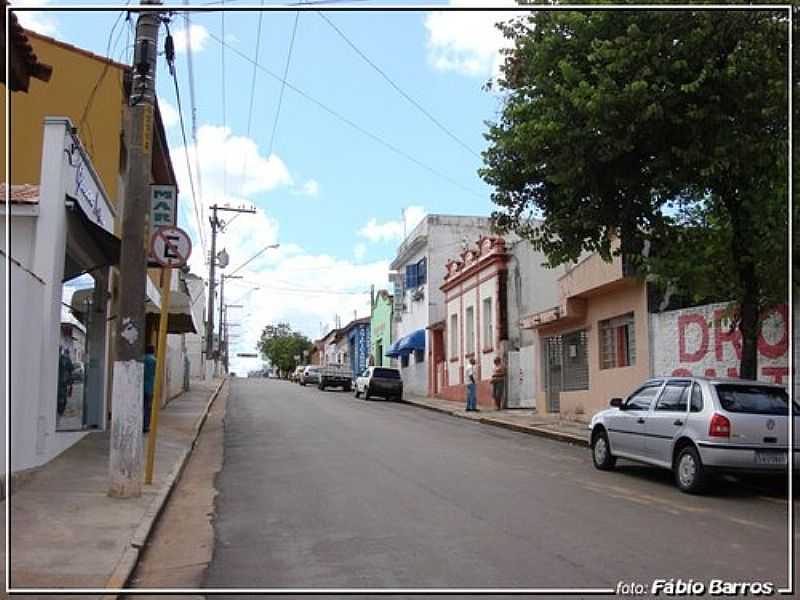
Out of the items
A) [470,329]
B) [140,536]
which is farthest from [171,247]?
[470,329]

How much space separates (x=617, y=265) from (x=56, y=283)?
1261 cm

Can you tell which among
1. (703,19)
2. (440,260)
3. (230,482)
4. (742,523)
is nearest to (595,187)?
(703,19)

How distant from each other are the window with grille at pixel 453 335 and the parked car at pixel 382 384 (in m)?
2.65

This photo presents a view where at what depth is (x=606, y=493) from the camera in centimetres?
1130

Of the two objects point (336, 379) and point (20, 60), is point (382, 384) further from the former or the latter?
point (20, 60)

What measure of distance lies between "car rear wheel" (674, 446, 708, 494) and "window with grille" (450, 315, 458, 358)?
81.4 ft

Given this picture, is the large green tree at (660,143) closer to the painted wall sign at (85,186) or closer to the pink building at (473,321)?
the painted wall sign at (85,186)

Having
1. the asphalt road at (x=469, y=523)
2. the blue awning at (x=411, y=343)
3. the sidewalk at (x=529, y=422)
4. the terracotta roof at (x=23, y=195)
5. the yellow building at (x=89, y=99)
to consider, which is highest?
the yellow building at (x=89, y=99)

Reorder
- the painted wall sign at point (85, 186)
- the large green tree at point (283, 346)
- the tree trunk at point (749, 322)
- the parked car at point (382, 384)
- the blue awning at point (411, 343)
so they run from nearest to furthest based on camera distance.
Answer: the painted wall sign at point (85, 186), the tree trunk at point (749, 322), the parked car at point (382, 384), the blue awning at point (411, 343), the large green tree at point (283, 346)

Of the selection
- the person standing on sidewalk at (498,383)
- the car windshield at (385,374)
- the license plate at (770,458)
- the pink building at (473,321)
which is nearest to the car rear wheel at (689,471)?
the license plate at (770,458)

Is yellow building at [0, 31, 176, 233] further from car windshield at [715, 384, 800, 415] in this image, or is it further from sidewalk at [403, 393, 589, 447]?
car windshield at [715, 384, 800, 415]

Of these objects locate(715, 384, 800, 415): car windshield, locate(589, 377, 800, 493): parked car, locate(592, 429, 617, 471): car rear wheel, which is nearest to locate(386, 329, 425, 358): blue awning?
locate(592, 429, 617, 471): car rear wheel

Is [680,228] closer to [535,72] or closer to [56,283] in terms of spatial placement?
[535,72]

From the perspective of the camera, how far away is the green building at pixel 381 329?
171ft
